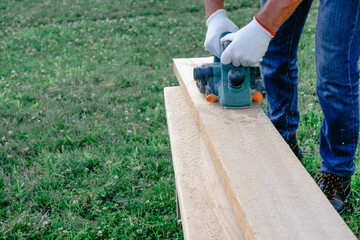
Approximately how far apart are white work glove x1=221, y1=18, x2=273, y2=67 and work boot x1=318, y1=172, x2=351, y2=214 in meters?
0.84

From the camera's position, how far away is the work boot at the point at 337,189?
2.08 meters

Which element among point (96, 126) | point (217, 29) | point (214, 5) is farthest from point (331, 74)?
point (96, 126)

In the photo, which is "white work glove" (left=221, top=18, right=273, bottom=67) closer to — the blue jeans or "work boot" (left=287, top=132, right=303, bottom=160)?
the blue jeans

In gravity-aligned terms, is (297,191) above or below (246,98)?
below

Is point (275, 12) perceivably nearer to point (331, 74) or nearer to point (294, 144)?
point (331, 74)

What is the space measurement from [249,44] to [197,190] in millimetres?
692

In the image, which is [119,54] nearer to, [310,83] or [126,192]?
[310,83]

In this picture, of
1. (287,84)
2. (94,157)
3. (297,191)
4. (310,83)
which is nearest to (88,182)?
(94,157)

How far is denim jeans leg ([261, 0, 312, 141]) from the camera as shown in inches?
85.2

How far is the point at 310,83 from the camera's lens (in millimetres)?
3707

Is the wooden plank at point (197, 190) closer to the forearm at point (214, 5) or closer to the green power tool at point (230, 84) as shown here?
the green power tool at point (230, 84)

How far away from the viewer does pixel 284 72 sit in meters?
2.32

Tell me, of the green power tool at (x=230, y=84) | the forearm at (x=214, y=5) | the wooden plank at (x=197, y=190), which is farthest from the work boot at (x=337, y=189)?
the forearm at (x=214, y=5)

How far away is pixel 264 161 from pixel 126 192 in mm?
1265
